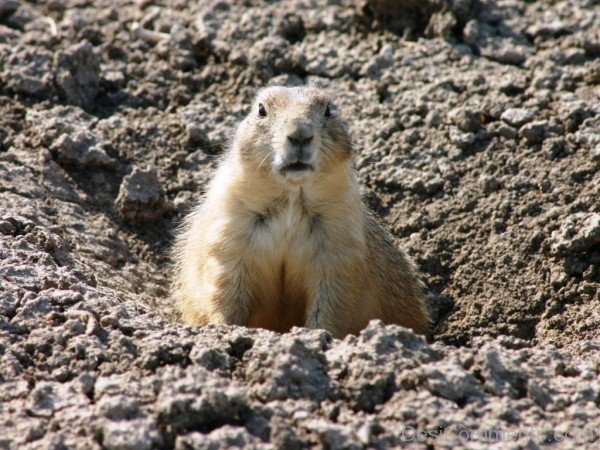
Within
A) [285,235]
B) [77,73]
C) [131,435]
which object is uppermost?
[77,73]

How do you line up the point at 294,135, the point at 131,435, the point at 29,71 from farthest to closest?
1. the point at 29,71
2. the point at 294,135
3. the point at 131,435

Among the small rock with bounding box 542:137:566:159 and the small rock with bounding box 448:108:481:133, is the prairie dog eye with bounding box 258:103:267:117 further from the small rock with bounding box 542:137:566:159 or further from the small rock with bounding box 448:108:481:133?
the small rock with bounding box 542:137:566:159

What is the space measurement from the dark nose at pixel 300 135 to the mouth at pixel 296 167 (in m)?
0.13

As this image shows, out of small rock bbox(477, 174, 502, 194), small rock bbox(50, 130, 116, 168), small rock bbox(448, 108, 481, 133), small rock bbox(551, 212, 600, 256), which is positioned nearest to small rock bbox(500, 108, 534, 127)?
small rock bbox(448, 108, 481, 133)

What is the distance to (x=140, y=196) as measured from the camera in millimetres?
7938

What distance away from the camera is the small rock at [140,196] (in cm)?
791

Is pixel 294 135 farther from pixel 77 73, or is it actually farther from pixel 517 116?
pixel 77 73

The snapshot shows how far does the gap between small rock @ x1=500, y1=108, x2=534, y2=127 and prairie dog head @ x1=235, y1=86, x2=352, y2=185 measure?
1.97 m

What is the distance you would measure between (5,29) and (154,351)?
5.44 meters

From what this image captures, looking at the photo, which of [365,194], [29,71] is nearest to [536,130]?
[365,194]

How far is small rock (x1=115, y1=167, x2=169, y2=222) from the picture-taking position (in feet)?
26.0

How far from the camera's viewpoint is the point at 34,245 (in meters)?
6.35

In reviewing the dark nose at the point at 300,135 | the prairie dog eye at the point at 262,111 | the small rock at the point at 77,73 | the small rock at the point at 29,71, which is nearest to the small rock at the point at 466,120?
the prairie dog eye at the point at 262,111

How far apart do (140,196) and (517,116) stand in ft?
11.5
